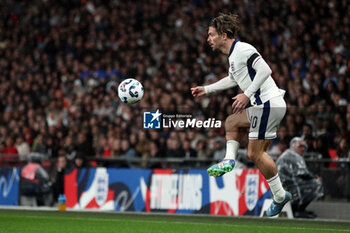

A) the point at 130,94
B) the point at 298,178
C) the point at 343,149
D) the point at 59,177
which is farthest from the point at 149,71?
the point at 130,94

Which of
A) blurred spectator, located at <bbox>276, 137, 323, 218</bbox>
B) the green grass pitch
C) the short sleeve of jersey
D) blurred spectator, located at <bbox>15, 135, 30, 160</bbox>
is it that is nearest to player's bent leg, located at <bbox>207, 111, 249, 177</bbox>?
the short sleeve of jersey

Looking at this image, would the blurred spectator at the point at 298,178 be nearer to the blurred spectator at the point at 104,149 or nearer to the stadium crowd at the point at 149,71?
the stadium crowd at the point at 149,71

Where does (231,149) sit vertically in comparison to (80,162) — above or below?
above

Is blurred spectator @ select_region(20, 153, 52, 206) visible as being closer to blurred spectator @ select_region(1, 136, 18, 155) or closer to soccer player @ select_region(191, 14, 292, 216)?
blurred spectator @ select_region(1, 136, 18, 155)

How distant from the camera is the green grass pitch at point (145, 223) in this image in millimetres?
9684

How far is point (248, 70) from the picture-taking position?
8148 millimetres

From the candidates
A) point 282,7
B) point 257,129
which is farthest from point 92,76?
point 257,129

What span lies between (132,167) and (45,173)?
6.81ft

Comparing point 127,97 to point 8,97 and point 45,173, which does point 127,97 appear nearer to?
point 45,173

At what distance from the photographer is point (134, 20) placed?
2108 centimetres

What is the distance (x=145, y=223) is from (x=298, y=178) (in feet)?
10.9

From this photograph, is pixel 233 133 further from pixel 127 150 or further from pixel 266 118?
pixel 127 150

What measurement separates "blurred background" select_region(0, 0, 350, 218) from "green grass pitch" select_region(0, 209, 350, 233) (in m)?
1.77

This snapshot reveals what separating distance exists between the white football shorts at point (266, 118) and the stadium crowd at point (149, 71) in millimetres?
3330
